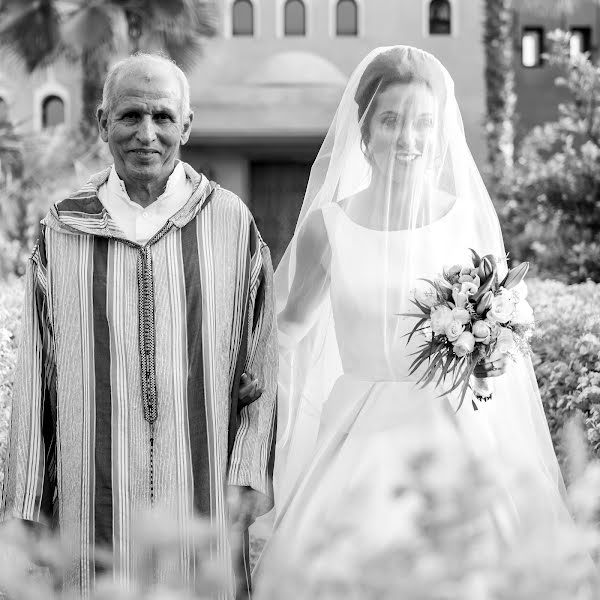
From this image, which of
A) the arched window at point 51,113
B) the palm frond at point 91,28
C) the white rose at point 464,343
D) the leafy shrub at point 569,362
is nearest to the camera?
the white rose at point 464,343

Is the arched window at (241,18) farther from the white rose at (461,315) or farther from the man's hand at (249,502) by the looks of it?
the man's hand at (249,502)

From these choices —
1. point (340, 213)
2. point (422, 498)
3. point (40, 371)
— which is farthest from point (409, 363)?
point (422, 498)

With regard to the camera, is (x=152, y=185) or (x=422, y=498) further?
(x=152, y=185)

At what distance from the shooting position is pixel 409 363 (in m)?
3.74

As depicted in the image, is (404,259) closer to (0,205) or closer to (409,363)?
(409,363)

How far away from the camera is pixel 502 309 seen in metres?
3.51

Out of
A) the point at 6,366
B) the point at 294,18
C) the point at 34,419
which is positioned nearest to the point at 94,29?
the point at 294,18

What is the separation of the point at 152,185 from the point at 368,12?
72.7 ft

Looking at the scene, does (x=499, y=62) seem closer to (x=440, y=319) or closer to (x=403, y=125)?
(x=403, y=125)

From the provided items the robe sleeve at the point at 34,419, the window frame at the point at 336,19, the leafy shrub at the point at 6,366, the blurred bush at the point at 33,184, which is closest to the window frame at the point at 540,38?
the window frame at the point at 336,19

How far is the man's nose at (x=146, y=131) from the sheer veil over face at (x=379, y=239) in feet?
3.40

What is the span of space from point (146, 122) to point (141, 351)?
619 millimetres

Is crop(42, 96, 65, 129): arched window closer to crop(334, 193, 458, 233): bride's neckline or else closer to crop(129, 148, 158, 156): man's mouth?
crop(334, 193, 458, 233): bride's neckline

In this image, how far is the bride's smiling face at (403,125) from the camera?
3744 mm
